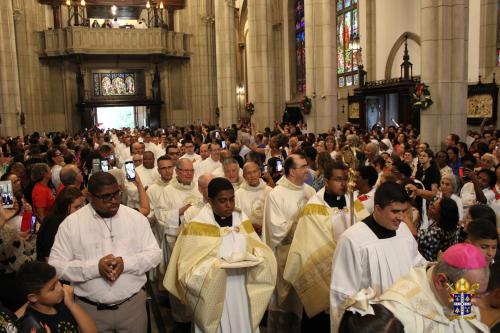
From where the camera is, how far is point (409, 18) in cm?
2059

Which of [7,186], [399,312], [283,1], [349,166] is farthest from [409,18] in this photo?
[399,312]

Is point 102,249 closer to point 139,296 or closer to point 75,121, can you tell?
point 139,296

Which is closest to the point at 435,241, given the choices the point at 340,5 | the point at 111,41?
the point at 340,5

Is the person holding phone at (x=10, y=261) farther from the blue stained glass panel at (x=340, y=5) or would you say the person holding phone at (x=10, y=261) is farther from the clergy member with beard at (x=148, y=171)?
the blue stained glass panel at (x=340, y=5)

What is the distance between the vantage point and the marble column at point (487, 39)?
16.5 m

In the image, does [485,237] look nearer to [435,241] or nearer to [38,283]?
[435,241]

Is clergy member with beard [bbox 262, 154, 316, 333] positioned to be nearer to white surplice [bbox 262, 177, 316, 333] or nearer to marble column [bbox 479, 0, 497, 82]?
white surplice [bbox 262, 177, 316, 333]

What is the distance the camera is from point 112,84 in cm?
3112

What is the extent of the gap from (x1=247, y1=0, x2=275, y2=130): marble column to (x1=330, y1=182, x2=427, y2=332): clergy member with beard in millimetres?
17857

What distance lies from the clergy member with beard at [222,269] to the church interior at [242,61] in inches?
360

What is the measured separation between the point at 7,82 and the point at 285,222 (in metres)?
19.7

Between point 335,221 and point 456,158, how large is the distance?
18.6 feet

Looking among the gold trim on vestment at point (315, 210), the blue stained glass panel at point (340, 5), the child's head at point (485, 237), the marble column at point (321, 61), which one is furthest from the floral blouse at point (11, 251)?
the blue stained glass panel at point (340, 5)

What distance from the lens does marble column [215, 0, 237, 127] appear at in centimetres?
2425
